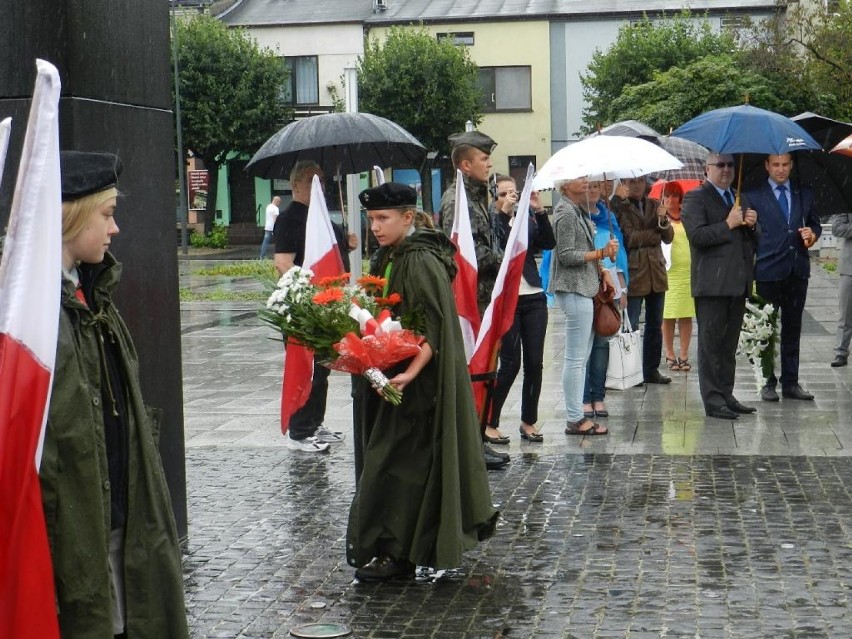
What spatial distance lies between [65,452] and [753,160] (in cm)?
→ 815

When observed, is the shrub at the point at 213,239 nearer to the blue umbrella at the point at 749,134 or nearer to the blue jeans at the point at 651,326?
the blue jeans at the point at 651,326

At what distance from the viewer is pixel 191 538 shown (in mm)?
6789

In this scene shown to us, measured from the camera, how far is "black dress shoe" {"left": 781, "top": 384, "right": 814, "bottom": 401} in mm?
10516

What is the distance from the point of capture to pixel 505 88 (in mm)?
51688

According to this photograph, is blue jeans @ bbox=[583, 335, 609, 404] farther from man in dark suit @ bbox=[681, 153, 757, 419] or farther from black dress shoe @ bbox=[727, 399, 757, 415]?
black dress shoe @ bbox=[727, 399, 757, 415]

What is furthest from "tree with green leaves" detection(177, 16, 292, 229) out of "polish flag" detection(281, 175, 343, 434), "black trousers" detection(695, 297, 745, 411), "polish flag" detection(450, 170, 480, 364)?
"polish flag" detection(450, 170, 480, 364)

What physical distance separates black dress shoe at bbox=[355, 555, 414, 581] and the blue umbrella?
4824mm

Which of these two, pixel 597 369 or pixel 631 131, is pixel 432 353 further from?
pixel 631 131

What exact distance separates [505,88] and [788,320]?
4203 cm

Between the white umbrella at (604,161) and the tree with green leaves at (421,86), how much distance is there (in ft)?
123

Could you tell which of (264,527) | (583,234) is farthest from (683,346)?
(264,527)

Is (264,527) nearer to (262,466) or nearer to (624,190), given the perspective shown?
(262,466)

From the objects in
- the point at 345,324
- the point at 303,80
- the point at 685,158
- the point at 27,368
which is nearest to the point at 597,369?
the point at 345,324

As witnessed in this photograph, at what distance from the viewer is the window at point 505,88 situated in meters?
51.5
